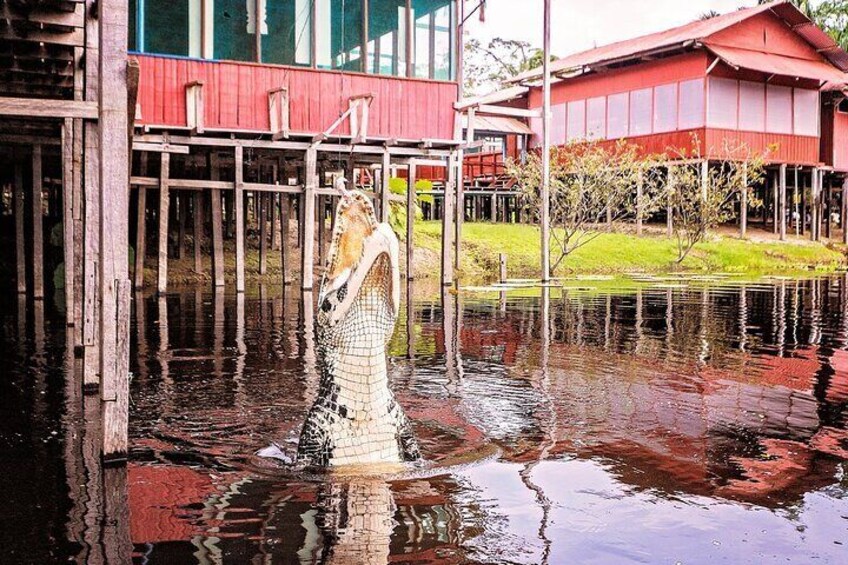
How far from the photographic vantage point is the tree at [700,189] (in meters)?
31.1

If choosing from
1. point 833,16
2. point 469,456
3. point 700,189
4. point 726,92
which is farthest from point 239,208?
point 833,16

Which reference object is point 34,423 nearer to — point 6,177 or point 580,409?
point 580,409

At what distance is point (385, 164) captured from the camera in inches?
829

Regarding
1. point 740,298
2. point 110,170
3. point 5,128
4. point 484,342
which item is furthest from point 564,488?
point 740,298

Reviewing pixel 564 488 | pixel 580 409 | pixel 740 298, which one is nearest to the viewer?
pixel 564 488

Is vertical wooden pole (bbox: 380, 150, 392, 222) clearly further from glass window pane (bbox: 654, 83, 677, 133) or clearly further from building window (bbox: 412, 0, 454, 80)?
glass window pane (bbox: 654, 83, 677, 133)

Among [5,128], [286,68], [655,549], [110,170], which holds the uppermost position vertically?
[286,68]

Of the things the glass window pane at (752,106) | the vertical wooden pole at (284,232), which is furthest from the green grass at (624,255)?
the vertical wooden pole at (284,232)

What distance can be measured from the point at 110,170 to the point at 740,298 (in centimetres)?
1656

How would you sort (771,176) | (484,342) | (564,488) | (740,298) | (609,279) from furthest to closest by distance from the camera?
(771,176), (609,279), (740,298), (484,342), (564,488)

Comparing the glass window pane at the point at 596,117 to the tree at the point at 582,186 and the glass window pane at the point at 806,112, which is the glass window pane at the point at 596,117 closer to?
the tree at the point at 582,186

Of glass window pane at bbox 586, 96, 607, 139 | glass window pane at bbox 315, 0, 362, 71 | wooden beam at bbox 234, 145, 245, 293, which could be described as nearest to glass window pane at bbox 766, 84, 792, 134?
glass window pane at bbox 586, 96, 607, 139

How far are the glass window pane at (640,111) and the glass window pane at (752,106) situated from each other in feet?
10.2

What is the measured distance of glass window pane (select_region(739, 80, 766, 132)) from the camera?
34656 mm
